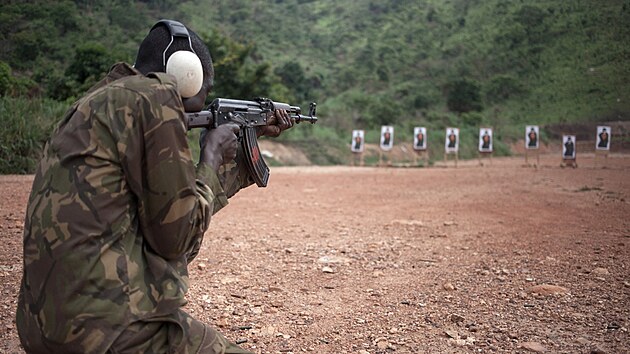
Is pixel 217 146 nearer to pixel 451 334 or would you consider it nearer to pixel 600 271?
pixel 451 334

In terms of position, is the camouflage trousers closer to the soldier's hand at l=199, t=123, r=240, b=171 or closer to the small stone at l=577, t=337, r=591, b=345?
the soldier's hand at l=199, t=123, r=240, b=171

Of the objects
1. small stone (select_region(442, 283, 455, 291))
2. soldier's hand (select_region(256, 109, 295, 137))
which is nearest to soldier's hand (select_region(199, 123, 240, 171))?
soldier's hand (select_region(256, 109, 295, 137))

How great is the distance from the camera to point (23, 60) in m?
10.0

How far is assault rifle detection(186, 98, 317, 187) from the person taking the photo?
2035mm

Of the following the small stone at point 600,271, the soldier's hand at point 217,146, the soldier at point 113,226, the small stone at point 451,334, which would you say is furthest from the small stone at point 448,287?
the soldier at point 113,226

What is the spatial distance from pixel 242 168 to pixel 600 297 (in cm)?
256

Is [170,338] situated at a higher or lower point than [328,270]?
higher

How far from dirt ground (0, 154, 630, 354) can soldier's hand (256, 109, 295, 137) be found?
1119mm

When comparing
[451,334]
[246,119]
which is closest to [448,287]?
[451,334]

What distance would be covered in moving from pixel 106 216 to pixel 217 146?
0.53 m

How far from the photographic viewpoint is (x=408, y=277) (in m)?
3.92

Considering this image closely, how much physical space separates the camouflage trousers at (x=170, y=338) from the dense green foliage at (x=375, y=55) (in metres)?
8.15

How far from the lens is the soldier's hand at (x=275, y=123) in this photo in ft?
8.50

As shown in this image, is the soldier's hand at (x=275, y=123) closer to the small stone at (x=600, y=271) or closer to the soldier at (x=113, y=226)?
the soldier at (x=113, y=226)
